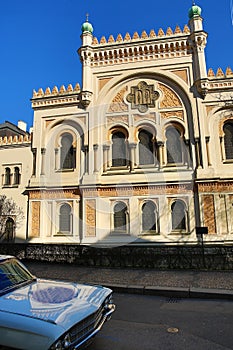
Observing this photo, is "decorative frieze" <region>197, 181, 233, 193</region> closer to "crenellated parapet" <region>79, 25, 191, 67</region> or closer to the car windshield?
"crenellated parapet" <region>79, 25, 191, 67</region>

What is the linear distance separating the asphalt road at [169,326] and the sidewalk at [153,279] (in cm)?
51

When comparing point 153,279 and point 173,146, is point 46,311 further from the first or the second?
point 173,146

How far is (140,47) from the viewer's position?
18391mm

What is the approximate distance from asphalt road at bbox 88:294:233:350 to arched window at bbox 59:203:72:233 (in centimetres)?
1052

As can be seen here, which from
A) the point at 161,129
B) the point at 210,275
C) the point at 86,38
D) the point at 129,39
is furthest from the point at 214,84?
the point at 210,275

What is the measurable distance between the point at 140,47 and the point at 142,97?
3600 millimetres

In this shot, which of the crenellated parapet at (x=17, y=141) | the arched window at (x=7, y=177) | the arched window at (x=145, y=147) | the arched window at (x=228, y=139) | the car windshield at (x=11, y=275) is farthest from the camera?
the crenellated parapet at (x=17, y=141)

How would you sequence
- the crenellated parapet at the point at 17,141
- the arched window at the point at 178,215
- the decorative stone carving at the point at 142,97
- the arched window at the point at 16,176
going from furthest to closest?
the crenellated parapet at the point at 17,141
the arched window at the point at 16,176
the decorative stone carving at the point at 142,97
the arched window at the point at 178,215

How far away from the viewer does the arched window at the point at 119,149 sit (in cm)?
1772

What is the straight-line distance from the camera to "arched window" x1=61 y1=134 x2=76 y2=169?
18.5 meters

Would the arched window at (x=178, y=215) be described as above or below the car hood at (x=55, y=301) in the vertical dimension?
above

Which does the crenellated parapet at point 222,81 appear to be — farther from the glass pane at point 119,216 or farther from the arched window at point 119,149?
the glass pane at point 119,216

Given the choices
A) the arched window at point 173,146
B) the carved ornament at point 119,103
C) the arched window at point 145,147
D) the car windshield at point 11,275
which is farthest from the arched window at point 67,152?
the car windshield at point 11,275

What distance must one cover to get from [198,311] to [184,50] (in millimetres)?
16757
